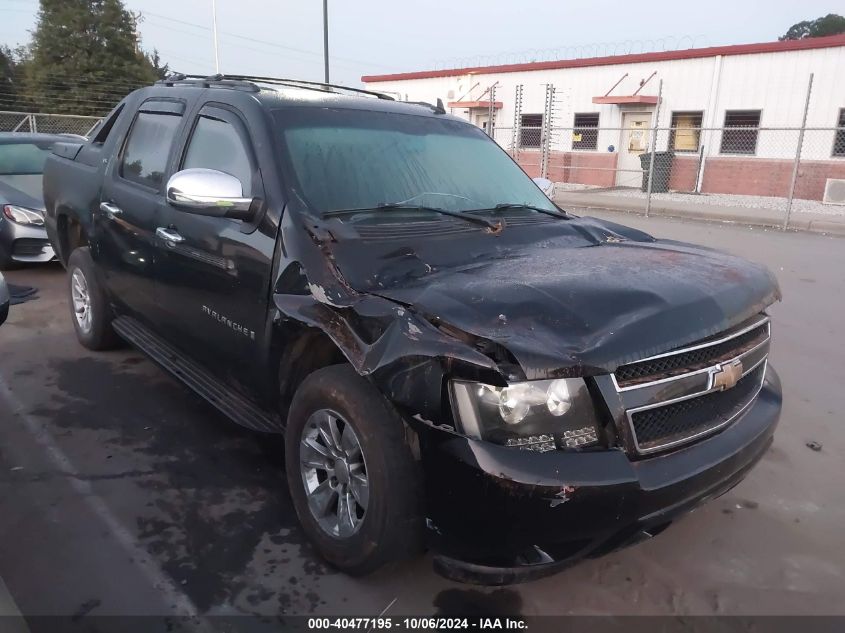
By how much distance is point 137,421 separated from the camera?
159 inches

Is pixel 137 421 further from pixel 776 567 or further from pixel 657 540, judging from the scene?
pixel 776 567

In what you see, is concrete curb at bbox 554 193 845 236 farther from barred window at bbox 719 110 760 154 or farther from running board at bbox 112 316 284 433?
running board at bbox 112 316 284 433

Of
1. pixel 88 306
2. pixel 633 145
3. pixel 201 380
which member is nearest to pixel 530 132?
pixel 633 145

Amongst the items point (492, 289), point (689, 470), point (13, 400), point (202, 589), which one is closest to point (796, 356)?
point (689, 470)

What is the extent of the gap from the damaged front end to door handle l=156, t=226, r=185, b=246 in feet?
4.26

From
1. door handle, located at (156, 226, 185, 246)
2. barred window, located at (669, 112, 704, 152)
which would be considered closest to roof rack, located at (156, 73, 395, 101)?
door handle, located at (156, 226, 185, 246)

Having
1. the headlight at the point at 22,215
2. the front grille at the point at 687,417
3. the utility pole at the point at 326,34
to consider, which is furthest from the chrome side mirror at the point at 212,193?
the utility pole at the point at 326,34

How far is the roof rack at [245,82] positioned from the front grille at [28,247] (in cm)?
386

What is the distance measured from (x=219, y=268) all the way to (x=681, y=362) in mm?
2144

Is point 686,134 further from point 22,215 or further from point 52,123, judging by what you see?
point 52,123

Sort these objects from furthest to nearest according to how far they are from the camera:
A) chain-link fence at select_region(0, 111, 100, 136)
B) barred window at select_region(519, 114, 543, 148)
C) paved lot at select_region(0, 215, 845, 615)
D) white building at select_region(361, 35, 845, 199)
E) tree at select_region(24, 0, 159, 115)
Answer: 1. tree at select_region(24, 0, 159, 115)
2. barred window at select_region(519, 114, 543, 148)
3. chain-link fence at select_region(0, 111, 100, 136)
4. white building at select_region(361, 35, 845, 199)
5. paved lot at select_region(0, 215, 845, 615)

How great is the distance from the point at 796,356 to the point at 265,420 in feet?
14.6

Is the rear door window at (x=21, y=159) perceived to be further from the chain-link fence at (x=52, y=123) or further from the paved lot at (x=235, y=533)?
the chain-link fence at (x=52, y=123)

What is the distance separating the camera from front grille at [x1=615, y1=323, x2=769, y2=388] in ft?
7.14
